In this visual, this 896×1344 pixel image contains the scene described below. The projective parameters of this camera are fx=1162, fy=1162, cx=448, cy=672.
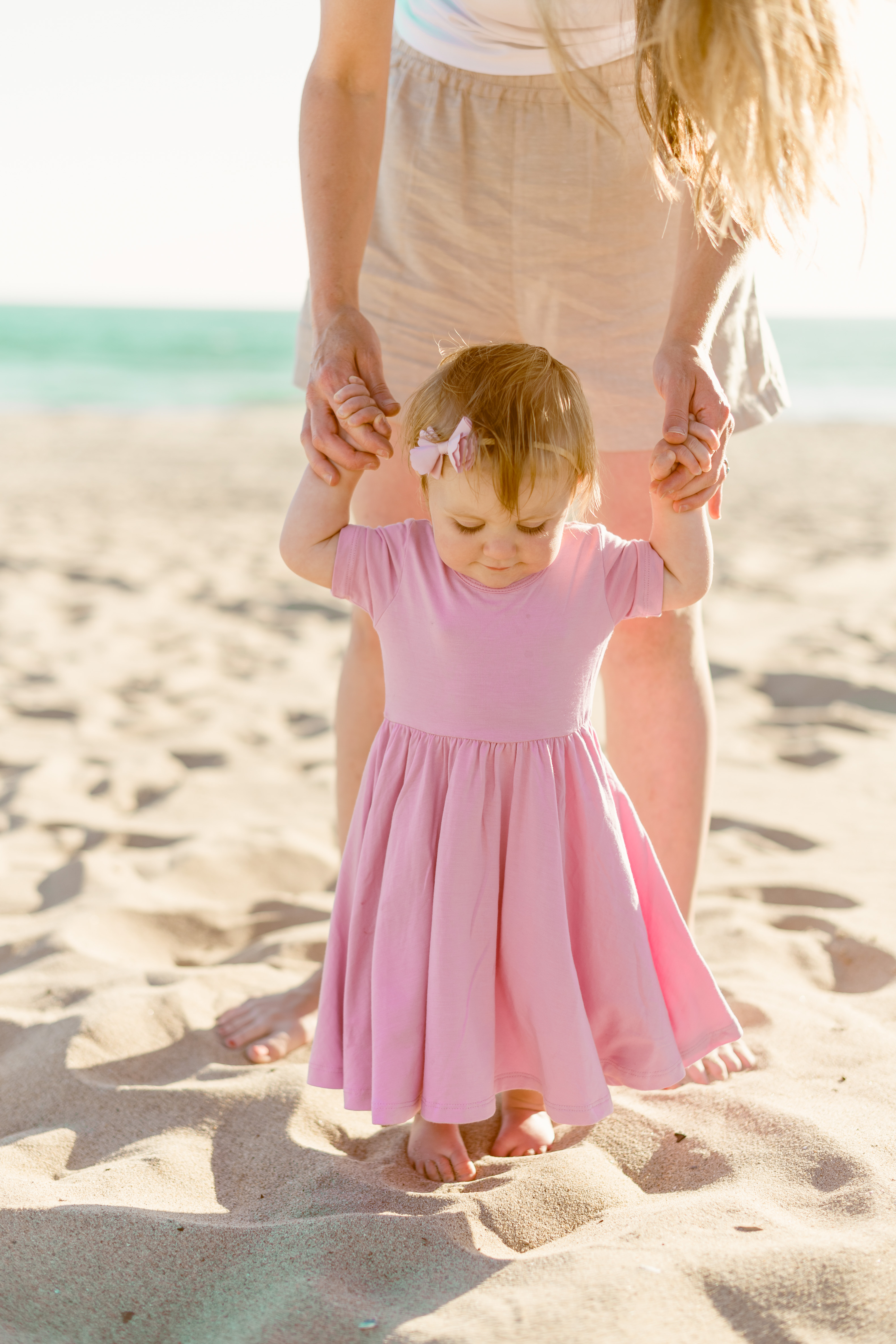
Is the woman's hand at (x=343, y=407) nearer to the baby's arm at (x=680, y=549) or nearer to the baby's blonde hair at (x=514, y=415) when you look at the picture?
the baby's blonde hair at (x=514, y=415)

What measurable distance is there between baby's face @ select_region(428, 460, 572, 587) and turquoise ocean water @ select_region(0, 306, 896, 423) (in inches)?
319

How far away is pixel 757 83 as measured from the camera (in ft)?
4.28

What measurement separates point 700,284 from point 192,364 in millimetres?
22387

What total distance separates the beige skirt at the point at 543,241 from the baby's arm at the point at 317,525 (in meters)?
0.41

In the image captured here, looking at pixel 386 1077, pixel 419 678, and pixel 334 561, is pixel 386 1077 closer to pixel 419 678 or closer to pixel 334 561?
pixel 419 678

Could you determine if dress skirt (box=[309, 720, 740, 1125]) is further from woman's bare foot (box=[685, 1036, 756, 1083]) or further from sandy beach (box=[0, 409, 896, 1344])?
woman's bare foot (box=[685, 1036, 756, 1083])

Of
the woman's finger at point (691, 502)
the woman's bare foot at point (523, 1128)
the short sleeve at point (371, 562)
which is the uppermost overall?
the woman's finger at point (691, 502)

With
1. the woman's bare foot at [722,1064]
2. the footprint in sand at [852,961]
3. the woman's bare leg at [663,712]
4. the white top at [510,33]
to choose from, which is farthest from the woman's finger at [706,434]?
the footprint in sand at [852,961]

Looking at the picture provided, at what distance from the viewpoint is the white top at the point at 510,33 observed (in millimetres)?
1694

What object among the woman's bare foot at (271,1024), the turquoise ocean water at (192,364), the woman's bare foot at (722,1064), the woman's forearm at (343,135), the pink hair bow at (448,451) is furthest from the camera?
the turquoise ocean water at (192,364)

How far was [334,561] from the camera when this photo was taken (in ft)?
5.14

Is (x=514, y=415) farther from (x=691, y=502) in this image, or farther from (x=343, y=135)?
(x=343, y=135)

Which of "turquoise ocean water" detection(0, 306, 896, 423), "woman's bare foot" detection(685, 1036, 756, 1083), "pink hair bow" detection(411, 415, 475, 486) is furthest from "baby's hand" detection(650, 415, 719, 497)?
"turquoise ocean water" detection(0, 306, 896, 423)

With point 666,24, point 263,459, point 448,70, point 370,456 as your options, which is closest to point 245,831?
point 370,456
